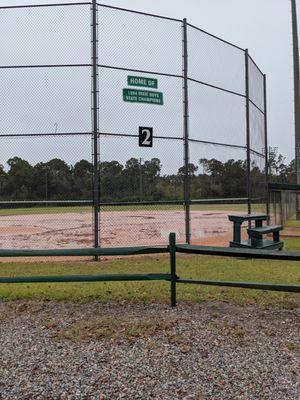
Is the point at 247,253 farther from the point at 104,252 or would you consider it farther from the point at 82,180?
the point at 82,180

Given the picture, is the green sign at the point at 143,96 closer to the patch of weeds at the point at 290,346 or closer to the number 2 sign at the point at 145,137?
the number 2 sign at the point at 145,137

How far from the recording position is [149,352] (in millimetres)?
3627

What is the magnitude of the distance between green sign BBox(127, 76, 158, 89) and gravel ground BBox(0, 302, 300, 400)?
555cm

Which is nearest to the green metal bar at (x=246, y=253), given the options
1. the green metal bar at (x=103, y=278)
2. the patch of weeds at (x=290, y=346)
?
the green metal bar at (x=103, y=278)

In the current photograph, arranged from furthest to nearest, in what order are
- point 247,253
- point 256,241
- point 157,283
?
point 256,241
point 157,283
point 247,253

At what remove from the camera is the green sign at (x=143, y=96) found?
30.0 ft

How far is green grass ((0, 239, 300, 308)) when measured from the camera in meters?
5.29

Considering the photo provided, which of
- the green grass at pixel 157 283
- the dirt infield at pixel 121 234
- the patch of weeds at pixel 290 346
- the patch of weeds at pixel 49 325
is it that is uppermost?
the dirt infield at pixel 121 234

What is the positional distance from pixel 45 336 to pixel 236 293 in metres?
2.49

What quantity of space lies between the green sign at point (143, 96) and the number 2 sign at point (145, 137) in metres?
0.57

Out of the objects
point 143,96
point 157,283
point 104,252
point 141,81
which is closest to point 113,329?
point 104,252

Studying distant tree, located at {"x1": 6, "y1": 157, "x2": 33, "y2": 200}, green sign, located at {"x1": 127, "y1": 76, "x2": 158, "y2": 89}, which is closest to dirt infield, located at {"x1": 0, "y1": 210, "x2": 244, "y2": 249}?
distant tree, located at {"x1": 6, "y1": 157, "x2": 33, "y2": 200}

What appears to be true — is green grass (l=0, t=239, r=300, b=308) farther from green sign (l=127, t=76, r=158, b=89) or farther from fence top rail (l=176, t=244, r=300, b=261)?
green sign (l=127, t=76, r=158, b=89)

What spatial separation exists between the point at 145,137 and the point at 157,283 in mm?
3863
